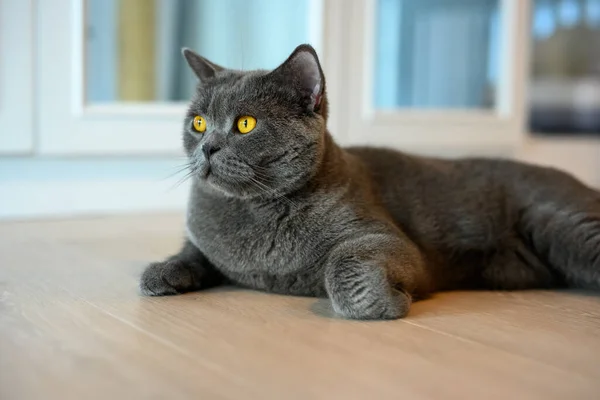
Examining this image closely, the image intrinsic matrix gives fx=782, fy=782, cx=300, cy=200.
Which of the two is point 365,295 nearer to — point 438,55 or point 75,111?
point 75,111

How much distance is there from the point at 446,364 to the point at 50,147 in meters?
1.40

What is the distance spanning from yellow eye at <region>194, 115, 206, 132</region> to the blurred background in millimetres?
651

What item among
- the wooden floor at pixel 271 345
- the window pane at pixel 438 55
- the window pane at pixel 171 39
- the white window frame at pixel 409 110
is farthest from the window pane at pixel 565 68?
the wooden floor at pixel 271 345

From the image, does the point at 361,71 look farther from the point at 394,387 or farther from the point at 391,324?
the point at 394,387

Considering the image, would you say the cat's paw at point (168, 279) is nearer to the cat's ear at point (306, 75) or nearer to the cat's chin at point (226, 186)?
the cat's chin at point (226, 186)

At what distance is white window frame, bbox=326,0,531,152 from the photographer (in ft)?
7.88

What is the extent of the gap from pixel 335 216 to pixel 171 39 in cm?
121

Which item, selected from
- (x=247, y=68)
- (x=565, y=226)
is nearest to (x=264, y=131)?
(x=565, y=226)

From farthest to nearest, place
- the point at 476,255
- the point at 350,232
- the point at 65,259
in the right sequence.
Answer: the point at 65,259, the point at 476,255, the point at 350,232

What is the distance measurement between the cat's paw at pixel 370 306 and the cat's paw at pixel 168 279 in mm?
294

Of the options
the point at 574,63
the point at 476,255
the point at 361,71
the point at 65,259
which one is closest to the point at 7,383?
the point at 65,259

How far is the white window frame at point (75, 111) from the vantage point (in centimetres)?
199

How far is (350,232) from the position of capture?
1293 millimetres

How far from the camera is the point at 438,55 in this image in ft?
8.94
